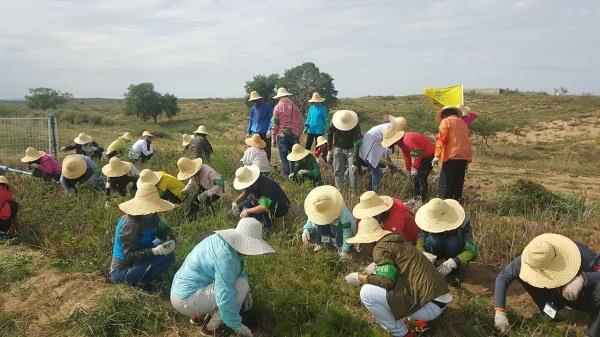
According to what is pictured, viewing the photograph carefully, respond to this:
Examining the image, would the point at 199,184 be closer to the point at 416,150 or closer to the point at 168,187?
the point at 168,187

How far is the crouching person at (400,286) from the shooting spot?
3.15m

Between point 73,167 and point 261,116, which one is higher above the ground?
point 261,116

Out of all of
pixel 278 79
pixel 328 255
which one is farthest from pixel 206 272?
pixel 278 79

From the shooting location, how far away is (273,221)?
540 centimetres

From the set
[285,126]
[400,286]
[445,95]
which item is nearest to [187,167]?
[285,126]

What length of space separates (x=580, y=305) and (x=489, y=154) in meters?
16.6

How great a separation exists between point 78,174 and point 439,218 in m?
4.96

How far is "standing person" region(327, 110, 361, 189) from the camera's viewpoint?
664cm

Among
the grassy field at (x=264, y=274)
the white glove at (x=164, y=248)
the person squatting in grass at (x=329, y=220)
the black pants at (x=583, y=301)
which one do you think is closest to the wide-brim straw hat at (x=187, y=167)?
the grassy field at (x=264, y=274)

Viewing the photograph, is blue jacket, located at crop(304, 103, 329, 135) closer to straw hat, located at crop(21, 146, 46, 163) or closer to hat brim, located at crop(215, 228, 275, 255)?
straw hat, located at crop(21, 146, 46, 163)

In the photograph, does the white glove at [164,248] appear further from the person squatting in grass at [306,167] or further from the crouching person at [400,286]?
the person squatting in grass at [306,167]

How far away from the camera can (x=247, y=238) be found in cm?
331

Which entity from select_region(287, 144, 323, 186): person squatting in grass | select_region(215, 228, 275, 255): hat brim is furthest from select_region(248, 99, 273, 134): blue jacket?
select_region(215, 228, 275, 255): hat brim

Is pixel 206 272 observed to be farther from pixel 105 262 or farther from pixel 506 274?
pixel 506 274
